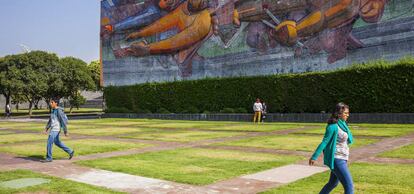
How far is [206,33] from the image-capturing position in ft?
124

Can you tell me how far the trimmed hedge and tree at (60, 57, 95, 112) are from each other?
17841 mm

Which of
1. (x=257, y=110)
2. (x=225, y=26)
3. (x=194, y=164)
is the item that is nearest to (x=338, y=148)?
(x=194, y=164)

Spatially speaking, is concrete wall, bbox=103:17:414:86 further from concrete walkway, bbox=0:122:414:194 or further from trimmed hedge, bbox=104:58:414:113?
concrete walkway, bbox=0:122:414:194

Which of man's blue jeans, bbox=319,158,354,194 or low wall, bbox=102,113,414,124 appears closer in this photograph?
man's blue jeans, bbox=319,158,354,194

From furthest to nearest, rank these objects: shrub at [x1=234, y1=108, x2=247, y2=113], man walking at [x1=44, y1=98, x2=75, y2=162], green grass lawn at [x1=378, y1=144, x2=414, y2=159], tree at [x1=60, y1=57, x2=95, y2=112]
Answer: tree at [x1=60, y1=57, x2=95, y2=112] → shrub at [x1=234, y1=108, x2=247, y2=113] → man walking at [x1=44, y1=98, x2=75, y2=162] → green grass lawn at [x1=378, y1=144, x2=414, y2=159]

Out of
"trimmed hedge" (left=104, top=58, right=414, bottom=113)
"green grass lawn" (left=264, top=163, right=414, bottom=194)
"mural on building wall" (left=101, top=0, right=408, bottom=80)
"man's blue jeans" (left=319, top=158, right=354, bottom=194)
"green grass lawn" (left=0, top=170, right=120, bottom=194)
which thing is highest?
"mural on building wall" (left=101, top=0, right=408, bottom=80)

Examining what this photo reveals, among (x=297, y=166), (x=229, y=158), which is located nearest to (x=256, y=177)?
(x=297, y=166)

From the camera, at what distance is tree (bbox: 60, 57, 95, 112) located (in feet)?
185

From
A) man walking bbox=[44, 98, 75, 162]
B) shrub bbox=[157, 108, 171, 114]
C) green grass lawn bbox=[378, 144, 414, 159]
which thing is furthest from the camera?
shrub bbox=[157, 108, 171, 114]

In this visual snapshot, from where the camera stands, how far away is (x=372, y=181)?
8352mm

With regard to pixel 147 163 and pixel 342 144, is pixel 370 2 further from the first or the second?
pixel 342 144

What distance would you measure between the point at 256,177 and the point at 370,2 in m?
21.2

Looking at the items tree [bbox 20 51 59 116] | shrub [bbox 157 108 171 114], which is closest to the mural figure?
shrub [bbox 157 108 171 114]

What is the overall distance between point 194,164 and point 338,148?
5.26m
